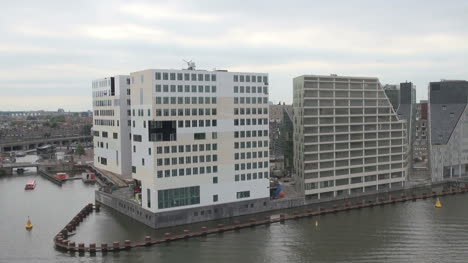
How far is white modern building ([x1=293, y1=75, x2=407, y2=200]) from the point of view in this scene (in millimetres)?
63125

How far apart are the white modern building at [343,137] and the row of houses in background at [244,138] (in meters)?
0.15

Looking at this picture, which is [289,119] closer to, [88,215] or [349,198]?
[349,198]

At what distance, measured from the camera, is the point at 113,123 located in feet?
266

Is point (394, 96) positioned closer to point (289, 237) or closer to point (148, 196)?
point (289, 237)

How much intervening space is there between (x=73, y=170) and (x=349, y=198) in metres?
65.6

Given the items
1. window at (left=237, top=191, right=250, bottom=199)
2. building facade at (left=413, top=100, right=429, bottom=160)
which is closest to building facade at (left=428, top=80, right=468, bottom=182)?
building facade at (left=413, top=100, right=429, bottom=160)

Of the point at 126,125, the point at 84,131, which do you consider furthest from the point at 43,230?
the point at 84,131

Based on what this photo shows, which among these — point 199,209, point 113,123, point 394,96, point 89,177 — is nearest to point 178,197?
point 199,209

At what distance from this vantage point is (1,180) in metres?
94.1

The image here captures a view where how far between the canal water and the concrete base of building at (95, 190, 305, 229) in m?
1.22

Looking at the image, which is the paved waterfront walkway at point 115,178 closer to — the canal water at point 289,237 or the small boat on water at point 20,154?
the canal water at point 289,237

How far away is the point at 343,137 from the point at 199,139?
23982 mm

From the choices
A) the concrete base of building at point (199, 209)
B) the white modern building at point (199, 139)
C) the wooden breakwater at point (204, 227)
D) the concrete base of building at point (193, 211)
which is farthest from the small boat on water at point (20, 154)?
the white modern building at point (199, 139)

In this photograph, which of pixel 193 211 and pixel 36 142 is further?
pixel 36 142
